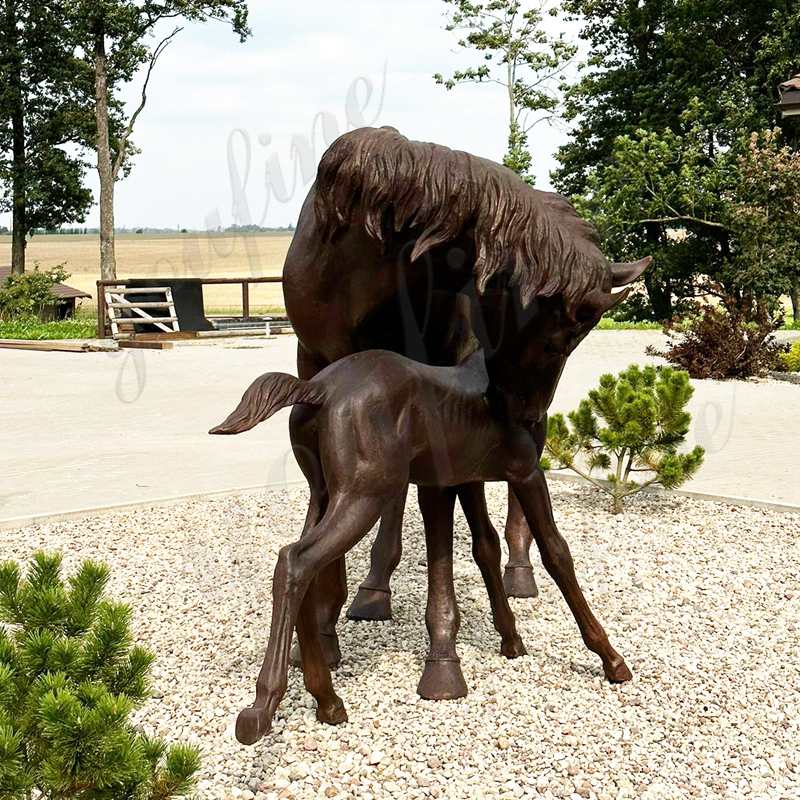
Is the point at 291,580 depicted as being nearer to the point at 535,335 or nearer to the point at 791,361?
the point at 535,335

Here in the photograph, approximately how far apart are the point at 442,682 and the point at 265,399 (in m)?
1.31

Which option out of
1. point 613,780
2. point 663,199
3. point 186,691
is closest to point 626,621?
point 613,780

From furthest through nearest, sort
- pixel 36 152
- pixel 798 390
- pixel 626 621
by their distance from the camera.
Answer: pixel 36 152, pixel 798 390, pixel 626 621

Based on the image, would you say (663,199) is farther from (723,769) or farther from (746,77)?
(723,769)

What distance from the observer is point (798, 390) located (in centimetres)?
1334

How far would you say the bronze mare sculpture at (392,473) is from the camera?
9.04ft

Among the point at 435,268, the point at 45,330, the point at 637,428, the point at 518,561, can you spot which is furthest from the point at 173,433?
the point at 45,330

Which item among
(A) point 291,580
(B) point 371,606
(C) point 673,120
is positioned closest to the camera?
(A) point 291,580

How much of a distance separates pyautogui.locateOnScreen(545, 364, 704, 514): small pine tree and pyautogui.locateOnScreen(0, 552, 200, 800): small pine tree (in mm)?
4398

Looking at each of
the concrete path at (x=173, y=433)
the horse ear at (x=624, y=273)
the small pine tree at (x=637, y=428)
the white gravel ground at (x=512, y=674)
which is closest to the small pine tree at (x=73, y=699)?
the white gravel ground at (x=512, y=674)

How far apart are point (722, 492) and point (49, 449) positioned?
5.75m

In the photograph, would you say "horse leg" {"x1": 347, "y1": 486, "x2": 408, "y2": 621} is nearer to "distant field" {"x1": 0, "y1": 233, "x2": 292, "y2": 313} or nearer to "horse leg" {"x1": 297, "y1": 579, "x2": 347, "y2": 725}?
"horse leg" {"x1": 297, "y1": 579, "x2": 347, "y2": 725}

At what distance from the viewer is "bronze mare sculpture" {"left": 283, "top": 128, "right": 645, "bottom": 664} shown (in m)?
2.91

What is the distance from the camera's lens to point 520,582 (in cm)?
477
